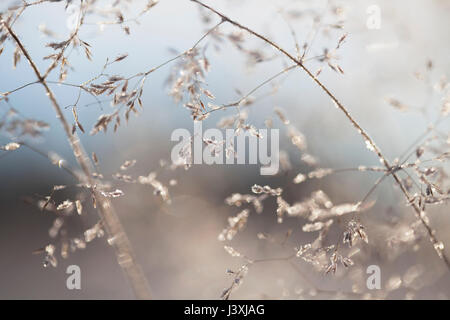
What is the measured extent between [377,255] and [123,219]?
3372 mm

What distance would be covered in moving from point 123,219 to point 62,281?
0.86 m

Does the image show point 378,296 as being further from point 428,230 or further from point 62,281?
point 62,281

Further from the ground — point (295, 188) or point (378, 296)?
point (295, 188)

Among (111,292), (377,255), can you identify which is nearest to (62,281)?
(111,292)

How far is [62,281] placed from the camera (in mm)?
3889

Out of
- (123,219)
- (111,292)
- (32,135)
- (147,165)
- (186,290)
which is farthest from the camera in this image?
(147,165)

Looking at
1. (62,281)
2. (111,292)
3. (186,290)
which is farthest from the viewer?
(62,281)

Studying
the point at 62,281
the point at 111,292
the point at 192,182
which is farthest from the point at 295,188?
the point at 62,281

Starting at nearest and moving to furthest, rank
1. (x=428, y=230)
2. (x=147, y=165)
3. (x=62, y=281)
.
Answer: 1. (x=428, y=230)
2. (x=62, y=281)
3. (x=147, y=165)

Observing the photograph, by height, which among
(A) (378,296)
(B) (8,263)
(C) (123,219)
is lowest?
(A) (378,296)

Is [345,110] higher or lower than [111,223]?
higher

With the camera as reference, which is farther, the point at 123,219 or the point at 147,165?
the point at 147,165

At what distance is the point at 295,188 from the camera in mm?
3973
